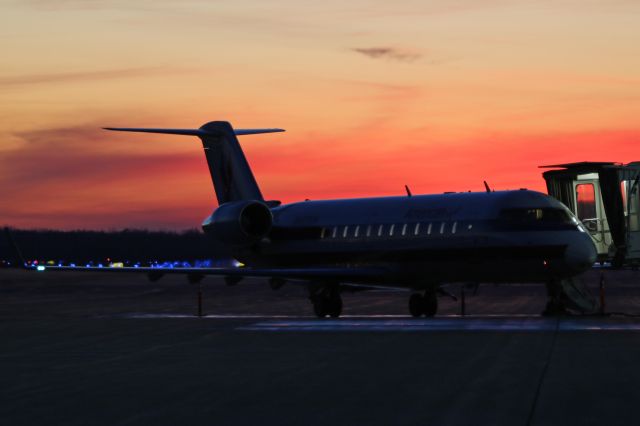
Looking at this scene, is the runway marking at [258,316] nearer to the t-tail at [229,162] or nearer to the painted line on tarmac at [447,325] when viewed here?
the painted line on tarmac at [447,325]

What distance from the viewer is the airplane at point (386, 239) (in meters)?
28.7

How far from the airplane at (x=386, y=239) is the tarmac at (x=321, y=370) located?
50.0 inches

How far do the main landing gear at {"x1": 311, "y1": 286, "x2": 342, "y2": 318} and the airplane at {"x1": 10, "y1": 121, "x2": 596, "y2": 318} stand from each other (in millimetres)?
28

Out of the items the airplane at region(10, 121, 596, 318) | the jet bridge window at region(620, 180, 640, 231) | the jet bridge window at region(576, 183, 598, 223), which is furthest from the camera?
the jet bridge window at region(576, 183, 598, 223)

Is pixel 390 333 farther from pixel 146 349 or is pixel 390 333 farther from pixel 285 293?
pixel 285 293

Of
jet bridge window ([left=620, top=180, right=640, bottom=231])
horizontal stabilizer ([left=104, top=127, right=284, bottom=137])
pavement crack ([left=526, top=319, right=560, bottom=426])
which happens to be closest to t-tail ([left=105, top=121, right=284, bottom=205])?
horizontal stabilizer ([left=104, top=127, right=284, bottom=137])

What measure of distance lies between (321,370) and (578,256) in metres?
13.4

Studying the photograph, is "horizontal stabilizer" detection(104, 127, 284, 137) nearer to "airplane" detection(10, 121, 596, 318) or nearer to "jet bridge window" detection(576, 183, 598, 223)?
"airplane" detection(10, 121, 596, 318)

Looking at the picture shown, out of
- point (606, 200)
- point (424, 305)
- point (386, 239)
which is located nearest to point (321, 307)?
point (386, 239)

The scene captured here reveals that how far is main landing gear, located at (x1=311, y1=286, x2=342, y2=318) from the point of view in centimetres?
3177

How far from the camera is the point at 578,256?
27984mm

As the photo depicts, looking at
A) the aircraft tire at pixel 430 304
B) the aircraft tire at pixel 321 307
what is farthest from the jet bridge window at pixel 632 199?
the aircraft tire at pixel 321 307

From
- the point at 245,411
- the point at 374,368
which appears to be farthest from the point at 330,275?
the point at 245,411

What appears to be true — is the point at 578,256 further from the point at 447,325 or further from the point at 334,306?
the point at 334,306
